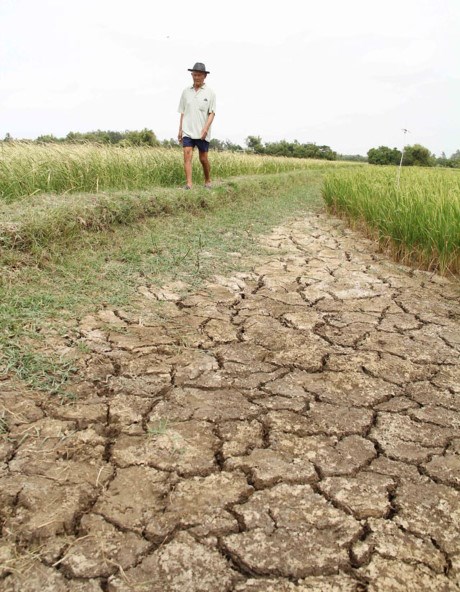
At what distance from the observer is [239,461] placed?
1498 millimetres

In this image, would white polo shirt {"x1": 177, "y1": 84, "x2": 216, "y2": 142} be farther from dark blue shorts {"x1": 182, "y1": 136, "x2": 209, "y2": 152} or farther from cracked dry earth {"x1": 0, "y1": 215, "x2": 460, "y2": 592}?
cracked dry earth {"x1": 0, "y1": 215, "x2": 460, "y2": 592}

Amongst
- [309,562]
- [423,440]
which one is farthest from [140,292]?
[309,562]

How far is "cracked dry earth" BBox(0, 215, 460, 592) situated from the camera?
112 cm

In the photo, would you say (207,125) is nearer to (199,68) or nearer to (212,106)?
(212,106)

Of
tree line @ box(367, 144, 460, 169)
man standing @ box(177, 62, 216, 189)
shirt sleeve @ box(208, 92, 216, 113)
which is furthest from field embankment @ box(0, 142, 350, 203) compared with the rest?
tree line @ box(367, 144, 460, 169)

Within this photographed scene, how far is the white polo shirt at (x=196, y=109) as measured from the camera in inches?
223

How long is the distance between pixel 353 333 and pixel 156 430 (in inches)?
52.0

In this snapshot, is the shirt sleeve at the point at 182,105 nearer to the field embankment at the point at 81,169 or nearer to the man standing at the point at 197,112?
the man standing at the point at 197,112

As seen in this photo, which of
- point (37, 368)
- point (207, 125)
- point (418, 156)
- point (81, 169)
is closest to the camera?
point (37, 368)

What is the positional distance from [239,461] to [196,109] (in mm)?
4959

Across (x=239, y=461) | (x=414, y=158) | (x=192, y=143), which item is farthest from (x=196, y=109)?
(x=414, y=158)

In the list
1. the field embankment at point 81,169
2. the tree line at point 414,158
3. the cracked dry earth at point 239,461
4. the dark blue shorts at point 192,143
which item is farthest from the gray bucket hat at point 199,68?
the tree line at point 414,158

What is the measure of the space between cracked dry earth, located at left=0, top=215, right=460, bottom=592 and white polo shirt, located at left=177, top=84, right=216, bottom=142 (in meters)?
3.58

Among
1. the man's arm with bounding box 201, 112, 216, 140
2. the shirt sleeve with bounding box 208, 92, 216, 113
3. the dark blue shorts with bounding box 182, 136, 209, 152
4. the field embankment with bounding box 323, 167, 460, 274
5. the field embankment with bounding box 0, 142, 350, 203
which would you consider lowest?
the field embankment with bounding box 323, 167, 460, 274
